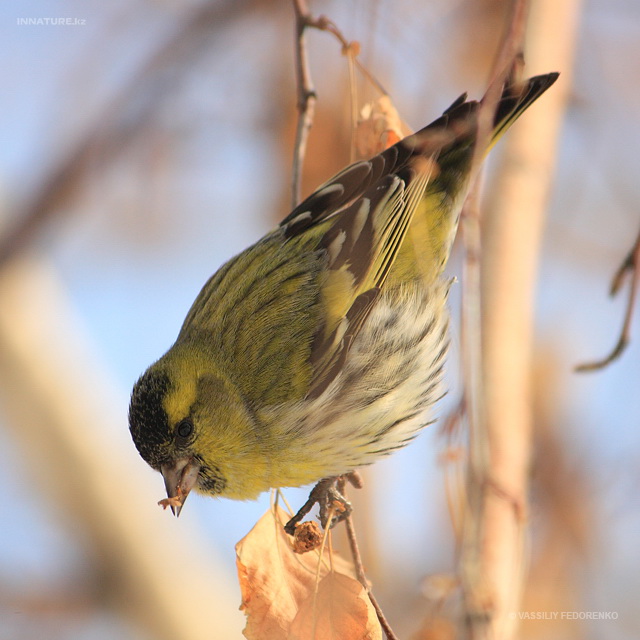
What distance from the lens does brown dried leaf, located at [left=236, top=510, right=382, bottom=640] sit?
1771mm

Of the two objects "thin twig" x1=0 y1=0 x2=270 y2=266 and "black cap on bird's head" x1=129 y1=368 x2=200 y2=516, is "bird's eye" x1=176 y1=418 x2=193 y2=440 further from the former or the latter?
"thin twig" x1=0 y1=0 x2=270 y2=266

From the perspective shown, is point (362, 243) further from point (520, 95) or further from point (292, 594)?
point (292, 594)

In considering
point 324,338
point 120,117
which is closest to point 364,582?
point 324,338

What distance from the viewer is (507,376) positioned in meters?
2.62

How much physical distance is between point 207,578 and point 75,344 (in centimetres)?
134

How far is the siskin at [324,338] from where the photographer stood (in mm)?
2354

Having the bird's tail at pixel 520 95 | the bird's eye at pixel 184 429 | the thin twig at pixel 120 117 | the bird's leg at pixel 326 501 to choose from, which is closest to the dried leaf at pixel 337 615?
the bird's leg at pixel 326 501

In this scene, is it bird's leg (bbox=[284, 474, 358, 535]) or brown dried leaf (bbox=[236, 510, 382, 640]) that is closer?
brown dried leaf (bbox=[236, 510, 382, 640])

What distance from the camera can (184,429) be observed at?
2340 millimetres

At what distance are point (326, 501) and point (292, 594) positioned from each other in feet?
1.60

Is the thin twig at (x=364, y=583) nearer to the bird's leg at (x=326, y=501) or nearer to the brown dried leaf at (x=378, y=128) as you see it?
the bird's leg at (x=326, y=501)

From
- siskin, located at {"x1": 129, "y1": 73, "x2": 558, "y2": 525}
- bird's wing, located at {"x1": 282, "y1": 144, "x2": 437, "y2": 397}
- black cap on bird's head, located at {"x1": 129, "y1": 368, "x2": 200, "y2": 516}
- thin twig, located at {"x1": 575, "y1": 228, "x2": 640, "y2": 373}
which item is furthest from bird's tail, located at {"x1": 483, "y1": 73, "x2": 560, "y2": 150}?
black cap on bird's head, located at {"x1": 129, "y1": 368, "x2": 200, "y2": 516}

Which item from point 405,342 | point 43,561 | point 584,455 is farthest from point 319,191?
point 43,561

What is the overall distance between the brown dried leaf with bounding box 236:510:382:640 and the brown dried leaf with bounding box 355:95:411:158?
1.28 m
